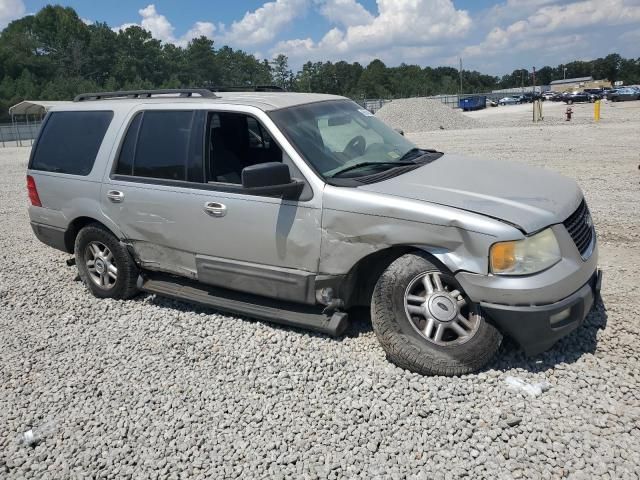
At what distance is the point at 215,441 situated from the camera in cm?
335

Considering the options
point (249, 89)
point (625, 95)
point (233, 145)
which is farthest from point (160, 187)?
point (625, 95)

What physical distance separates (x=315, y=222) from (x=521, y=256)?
1.45 metres

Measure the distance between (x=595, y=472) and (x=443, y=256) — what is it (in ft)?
4.80

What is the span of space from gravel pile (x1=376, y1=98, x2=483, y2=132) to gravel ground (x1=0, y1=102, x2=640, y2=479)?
27551 millimetres

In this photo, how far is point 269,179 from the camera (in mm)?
3936

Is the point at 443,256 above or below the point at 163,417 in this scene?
above

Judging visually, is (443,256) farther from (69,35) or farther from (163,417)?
(69,35)

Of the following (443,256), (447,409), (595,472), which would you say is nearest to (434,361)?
(447,409)

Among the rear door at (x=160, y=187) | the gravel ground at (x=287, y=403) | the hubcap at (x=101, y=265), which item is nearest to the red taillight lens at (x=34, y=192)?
the hubcap at (x=101, y=265)

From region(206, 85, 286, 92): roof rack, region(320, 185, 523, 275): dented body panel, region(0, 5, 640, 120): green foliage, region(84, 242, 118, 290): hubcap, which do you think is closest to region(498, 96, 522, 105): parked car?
region(0, 5, 640, 120): green foliage

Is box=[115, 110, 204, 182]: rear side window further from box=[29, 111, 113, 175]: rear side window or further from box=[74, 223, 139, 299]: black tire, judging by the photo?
box=[74, 223, 139, 299]: black tire

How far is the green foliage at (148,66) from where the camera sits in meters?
94.1

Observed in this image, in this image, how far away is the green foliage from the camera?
309ft

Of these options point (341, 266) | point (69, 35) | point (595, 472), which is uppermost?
point (69, 35)
